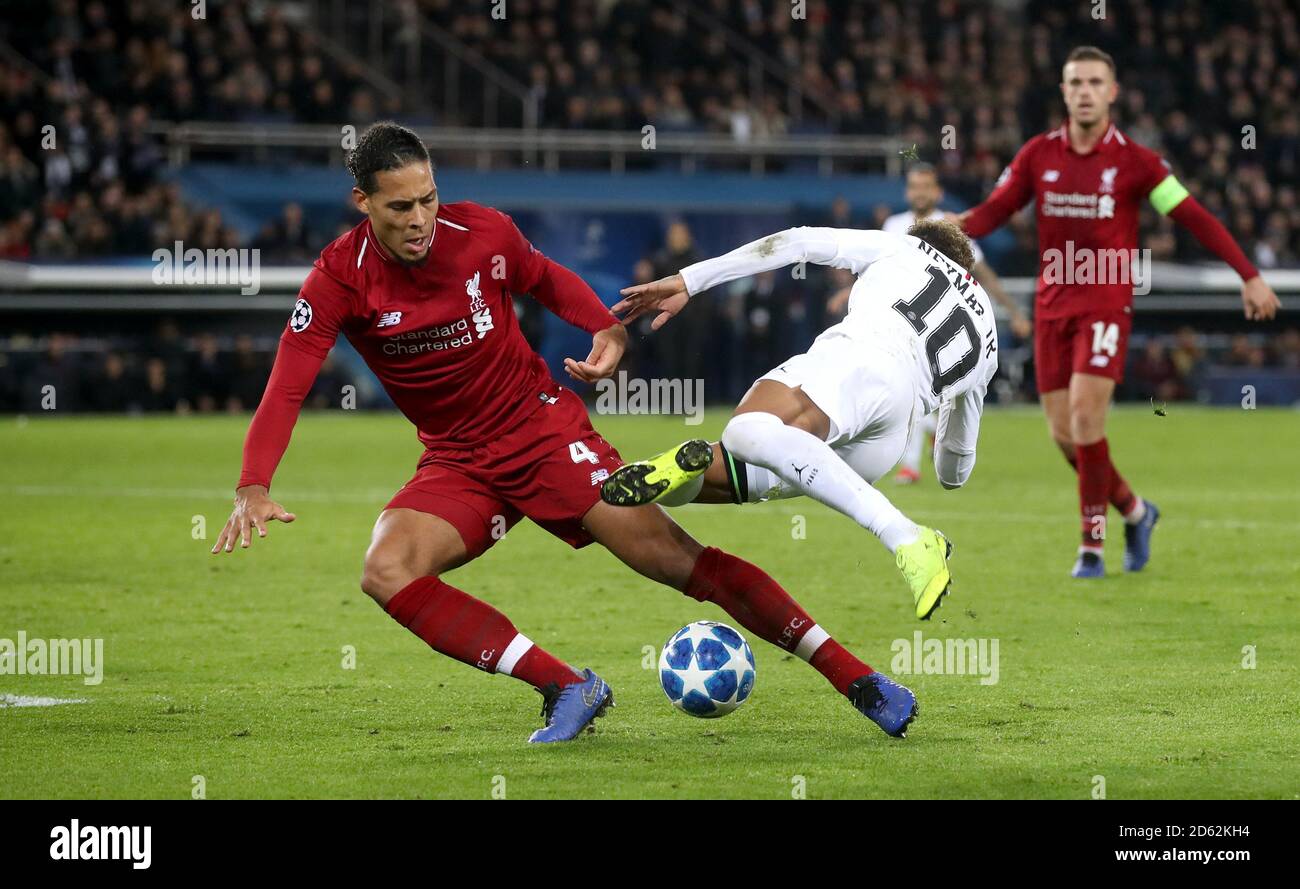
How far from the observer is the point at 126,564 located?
32.6ft

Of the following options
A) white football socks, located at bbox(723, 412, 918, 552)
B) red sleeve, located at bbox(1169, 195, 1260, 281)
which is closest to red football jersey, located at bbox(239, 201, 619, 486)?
white football socks, located at bbox(723, 412, 918, 552)

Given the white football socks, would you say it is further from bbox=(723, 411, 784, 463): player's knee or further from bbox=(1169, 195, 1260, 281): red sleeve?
bbox=(1169, 195, 1260, 281): red sleeve

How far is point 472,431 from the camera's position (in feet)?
19.3

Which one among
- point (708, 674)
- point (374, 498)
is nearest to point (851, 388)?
point (708, 674)

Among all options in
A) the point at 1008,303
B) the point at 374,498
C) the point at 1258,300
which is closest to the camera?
the point at 1258,300

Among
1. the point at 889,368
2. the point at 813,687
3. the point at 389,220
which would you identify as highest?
the point at 389,220

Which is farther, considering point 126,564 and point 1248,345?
point 1248,345

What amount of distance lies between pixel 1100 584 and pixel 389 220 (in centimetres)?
481

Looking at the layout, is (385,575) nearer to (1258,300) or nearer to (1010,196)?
(1258,300)

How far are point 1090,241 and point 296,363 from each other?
17.3 feet
